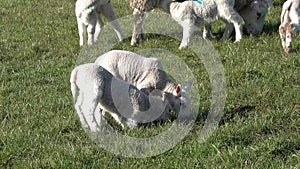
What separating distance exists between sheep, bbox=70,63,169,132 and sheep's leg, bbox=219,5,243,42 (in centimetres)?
359

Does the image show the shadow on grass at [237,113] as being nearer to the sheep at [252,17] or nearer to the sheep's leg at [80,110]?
the sheep's leg at [80,110]

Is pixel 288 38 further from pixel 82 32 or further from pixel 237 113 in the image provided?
pixel 82 32

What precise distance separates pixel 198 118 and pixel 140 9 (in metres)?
3.96

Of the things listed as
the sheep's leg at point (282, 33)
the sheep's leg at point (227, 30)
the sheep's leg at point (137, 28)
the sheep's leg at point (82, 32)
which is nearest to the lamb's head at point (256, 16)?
the sheep's leg at point (227, 30)

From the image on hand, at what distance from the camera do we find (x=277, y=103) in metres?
6.07

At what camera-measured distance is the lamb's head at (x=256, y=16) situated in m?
9.38

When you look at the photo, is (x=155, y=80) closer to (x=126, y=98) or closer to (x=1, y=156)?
(x=126, y=98)

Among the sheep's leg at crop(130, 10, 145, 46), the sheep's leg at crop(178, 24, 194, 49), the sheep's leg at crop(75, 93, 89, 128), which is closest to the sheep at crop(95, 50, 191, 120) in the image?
the sheep's leg at crop(75, 93, 89, 128)

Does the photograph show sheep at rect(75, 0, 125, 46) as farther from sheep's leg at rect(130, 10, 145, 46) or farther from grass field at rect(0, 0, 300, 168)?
sheep's leg at rect(130, 10, 145, 46)

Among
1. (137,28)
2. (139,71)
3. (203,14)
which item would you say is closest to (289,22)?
(203,14)

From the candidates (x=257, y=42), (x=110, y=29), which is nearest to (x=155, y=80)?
(x=257, y=42)

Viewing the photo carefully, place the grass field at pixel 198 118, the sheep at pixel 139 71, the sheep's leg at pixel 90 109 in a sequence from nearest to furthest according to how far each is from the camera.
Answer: the grass field at pixel 198 118 → the sheep's leg at pixel 90 109 → the sheep at pixel 139 71

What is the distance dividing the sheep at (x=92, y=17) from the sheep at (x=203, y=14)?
117cm

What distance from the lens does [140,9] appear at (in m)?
9.41
